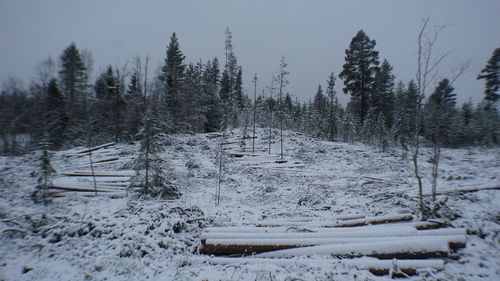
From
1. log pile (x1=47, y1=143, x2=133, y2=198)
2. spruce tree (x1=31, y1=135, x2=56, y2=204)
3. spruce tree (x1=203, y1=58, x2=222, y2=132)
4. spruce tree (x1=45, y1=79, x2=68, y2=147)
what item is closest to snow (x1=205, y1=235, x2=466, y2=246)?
log pile (x1=47, y1=143, x2=133, y2=198)

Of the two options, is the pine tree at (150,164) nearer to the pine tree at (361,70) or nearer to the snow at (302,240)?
the snow at (302,240)

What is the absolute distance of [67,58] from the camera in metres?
26.1

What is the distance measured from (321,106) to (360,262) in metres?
43.5

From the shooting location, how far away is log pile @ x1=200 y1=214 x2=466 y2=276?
3835 mm

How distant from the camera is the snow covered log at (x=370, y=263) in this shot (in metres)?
3.58

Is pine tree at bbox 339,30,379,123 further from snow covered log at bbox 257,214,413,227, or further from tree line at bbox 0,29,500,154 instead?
snow covered log at bbox 257,214,413,227

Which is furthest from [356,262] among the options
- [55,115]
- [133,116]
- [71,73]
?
[71,73]

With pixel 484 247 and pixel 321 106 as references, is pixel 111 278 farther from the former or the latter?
pixel 321 106

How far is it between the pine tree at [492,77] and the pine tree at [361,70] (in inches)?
434

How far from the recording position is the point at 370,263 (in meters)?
3.70

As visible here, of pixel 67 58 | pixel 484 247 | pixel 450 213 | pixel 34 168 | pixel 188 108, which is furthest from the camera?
pixel 188 108

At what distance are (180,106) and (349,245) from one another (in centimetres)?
2726

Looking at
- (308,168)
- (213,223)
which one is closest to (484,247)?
(213,223)

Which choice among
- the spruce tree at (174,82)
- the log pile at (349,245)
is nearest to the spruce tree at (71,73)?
the spruce tree at (174,82)
